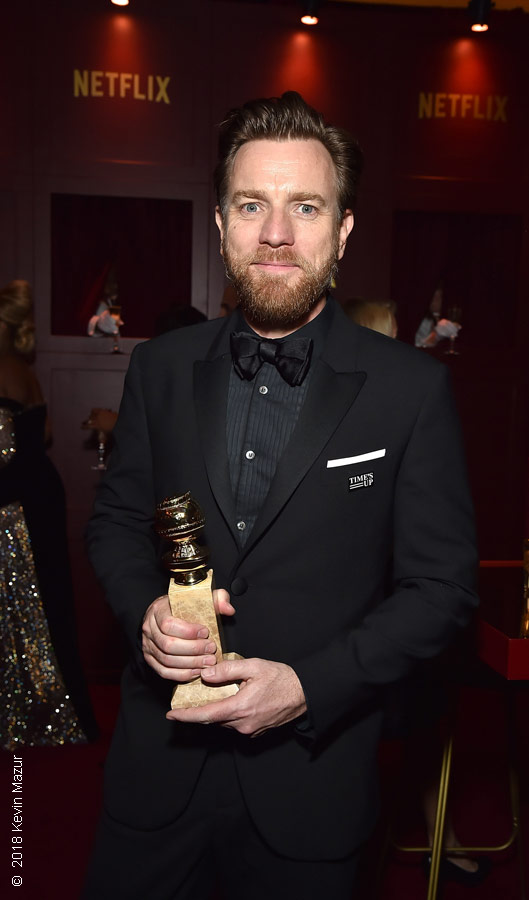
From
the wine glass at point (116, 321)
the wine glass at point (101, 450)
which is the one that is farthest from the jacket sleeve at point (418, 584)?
the wine glass at point (116, 321)

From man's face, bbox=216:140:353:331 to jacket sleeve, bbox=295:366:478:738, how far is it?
276 millimetres

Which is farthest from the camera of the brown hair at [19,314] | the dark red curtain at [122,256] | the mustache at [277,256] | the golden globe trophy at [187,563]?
the dark red curtain at [122,256]

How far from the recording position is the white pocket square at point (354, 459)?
130 centimetres

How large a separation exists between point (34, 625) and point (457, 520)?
102 inches

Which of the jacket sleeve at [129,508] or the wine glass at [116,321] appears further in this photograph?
the wine glass at [116,321]

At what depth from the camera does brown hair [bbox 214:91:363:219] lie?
4.37 ft

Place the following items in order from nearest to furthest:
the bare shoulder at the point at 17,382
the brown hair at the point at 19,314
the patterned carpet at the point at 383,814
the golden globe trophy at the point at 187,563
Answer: the golden globe trophy at the point at 187,563, the patterned carpet at the point at 383,814, the bare shoulder at the point at 17,382, the brown hair at the point at 19,314

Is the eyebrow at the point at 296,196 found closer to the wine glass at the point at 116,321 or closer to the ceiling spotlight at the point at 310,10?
the wine glass at the point at 116,321

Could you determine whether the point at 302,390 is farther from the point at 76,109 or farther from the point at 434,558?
the point at 76,109

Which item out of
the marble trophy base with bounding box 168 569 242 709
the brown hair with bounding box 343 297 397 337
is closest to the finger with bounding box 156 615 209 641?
the marble trophy base with bounding box 168 569 242 709

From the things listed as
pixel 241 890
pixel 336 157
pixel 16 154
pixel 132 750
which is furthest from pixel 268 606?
pixel 16 154

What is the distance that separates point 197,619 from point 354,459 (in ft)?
1.25

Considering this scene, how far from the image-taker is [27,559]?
341cm

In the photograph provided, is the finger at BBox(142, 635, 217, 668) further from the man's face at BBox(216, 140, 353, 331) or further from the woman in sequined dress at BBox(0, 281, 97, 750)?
the woman in sequined dress at BBox(0, 281, 97, 750)
